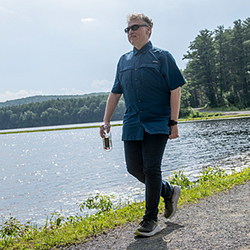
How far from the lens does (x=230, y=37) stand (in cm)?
6900

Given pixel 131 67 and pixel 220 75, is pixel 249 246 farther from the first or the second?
pixel 220 75

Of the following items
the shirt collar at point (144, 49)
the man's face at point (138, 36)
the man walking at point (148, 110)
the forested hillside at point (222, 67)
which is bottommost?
the man walking at point (148, 110)

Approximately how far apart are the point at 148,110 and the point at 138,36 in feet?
2.90

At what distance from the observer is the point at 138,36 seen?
3525 millimetres

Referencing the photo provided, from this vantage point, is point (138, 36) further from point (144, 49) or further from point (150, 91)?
point (150, 91)

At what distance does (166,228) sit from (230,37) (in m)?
72.7

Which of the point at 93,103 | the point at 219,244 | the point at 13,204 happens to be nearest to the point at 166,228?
the point at 219,244

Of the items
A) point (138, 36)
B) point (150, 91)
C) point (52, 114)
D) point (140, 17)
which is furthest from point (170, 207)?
point (52, 114)

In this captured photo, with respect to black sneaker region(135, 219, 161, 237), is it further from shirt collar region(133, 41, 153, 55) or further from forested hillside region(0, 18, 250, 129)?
forested hillside region(0, 18, 250, 129)

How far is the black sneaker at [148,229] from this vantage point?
3248 millimetres

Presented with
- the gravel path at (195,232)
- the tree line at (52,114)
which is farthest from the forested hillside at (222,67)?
the tree line at (52,114)

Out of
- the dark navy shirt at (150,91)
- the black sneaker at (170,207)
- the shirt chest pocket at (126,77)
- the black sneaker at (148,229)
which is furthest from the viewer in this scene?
the black sneaker at (170,207)

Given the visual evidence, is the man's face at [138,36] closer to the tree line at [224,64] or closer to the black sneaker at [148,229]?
the black sneaker at [148,229]

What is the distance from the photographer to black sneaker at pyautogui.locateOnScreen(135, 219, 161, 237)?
10.7ft
